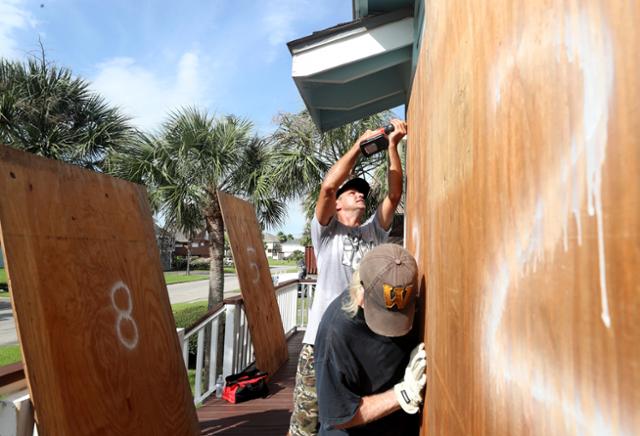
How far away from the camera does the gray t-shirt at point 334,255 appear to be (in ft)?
8.96

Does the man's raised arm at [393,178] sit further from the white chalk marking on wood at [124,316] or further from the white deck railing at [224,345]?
the white deck railing at [224,345]

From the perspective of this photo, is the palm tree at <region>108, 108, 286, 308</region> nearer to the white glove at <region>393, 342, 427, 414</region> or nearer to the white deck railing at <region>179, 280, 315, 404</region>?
the white deck railing at <region>179, 280, 315, 404</region>

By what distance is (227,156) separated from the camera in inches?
417

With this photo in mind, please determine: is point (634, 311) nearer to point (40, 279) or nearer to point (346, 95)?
point (40, 279)

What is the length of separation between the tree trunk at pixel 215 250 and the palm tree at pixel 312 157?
1587 mm

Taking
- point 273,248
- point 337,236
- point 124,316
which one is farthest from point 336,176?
point 273,248

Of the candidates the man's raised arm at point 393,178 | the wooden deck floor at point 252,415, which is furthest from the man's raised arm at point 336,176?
the wooden deck floor at point 252,415

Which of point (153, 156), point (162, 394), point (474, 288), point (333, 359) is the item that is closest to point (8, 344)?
point (153, 156)

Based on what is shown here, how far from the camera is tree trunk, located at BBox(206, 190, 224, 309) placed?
10.6 m

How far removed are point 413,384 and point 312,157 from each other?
9.58m

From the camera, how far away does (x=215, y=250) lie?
10.7 meters

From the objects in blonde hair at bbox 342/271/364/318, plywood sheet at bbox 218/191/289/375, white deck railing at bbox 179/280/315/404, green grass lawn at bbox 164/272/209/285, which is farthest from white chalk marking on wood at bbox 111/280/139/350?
green grass lawn at bbox 164/272/209/285

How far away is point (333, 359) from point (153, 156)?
9763 mm

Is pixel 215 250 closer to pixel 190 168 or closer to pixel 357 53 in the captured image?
pixel 190 168
